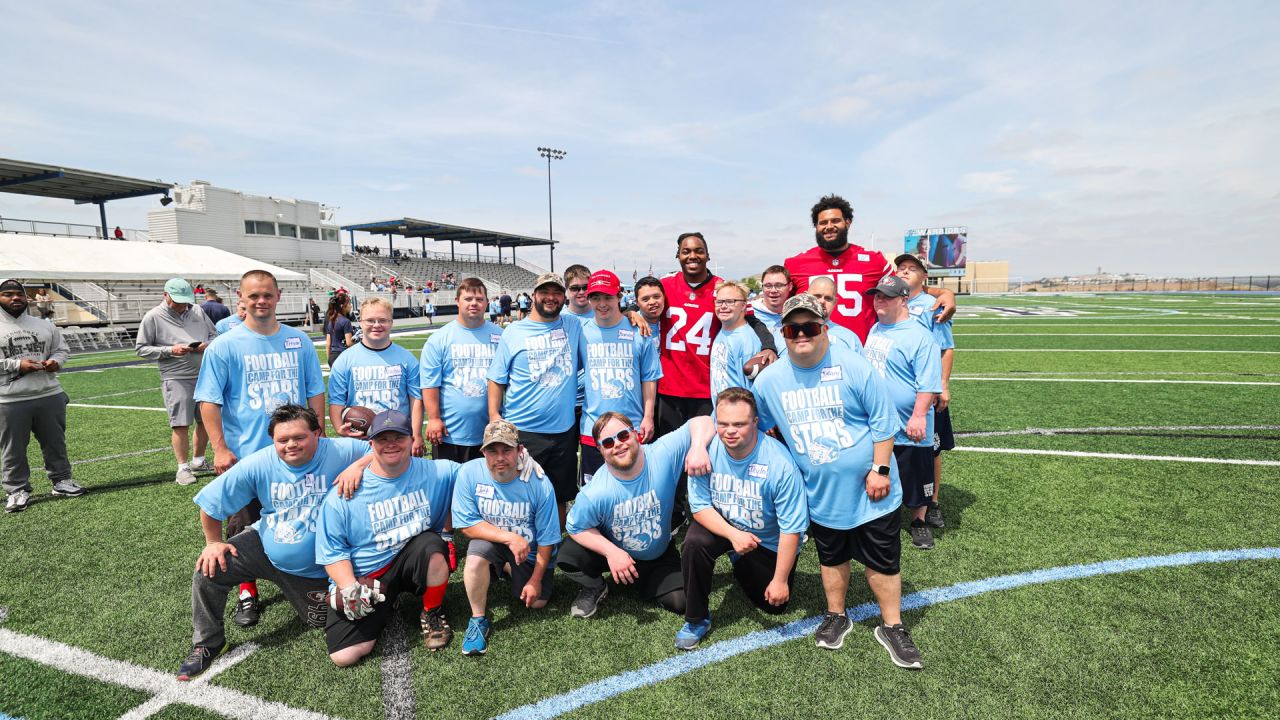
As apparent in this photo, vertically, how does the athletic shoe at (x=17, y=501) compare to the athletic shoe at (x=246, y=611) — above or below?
above

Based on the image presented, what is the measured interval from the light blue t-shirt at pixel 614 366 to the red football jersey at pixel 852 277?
53.0 inches

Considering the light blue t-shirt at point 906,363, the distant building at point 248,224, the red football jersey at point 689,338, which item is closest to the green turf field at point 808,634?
the light blue t-shirt at point 906,363

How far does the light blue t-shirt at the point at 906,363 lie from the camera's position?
391cm

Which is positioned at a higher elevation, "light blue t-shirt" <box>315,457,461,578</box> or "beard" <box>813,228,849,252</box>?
"beard" <box>813,228,849,252</box>

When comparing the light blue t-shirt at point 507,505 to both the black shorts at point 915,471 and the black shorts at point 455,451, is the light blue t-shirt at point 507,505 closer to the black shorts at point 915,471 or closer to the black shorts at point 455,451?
the black shorts at point 455,451

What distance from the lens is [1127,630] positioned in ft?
10.5

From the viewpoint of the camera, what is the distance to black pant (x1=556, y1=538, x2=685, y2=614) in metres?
3.57

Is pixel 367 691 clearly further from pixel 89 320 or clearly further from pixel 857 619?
pixel 89 320

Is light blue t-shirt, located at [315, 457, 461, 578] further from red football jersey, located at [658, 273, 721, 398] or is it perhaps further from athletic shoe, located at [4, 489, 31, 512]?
athletic shoe, located at [4, 489, 31, 512]

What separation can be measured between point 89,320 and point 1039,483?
3585 centimetres

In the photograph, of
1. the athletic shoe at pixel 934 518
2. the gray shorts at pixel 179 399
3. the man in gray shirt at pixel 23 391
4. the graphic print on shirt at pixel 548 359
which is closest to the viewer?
the graphic print on shirt at pixel 548 359

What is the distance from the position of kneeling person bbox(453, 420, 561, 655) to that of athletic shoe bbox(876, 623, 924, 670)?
1.88 metres

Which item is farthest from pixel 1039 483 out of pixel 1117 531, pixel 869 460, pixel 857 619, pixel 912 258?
pixel 869 460

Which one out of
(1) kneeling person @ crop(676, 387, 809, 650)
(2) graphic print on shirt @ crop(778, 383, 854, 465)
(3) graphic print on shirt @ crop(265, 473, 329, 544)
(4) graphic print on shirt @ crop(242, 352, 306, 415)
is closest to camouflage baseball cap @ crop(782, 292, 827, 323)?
(2) graphic print on shirt @ crop(778, 383, 854, 465)
